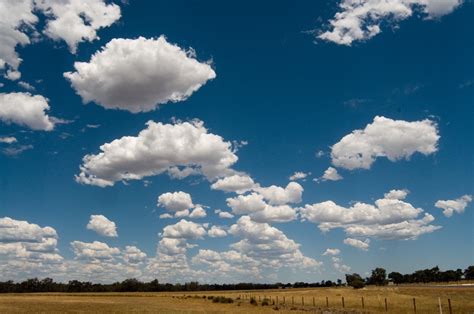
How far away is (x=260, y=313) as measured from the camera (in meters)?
56.9

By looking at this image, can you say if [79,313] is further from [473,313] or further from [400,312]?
[473,313]

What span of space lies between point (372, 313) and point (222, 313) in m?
18.5

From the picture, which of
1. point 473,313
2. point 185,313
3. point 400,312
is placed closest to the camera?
point 473,313

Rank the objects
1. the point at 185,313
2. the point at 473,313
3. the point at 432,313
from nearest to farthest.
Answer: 1. the point at 473,313
2. the point at 432,313
3. the point at 185,313

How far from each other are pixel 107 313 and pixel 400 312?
3567 centimetres

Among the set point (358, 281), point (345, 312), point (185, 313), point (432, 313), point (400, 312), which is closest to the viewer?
point (432, 313)

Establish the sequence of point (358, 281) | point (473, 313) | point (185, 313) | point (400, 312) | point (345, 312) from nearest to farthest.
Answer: point (473, 313)
point (400, 312)
point (345, 312)
point (185, 313)
point (358, 281)

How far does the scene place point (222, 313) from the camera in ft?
193

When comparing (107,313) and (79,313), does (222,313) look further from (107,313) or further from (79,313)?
(79,313)

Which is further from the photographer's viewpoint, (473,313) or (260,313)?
(260,313)

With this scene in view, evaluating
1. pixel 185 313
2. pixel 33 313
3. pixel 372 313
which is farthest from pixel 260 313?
pixel 33 313

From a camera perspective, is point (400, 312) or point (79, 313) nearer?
point (400, 312)

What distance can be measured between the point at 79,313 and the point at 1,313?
9230 millimetres


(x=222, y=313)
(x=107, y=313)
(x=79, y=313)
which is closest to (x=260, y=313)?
(x=222, y=313)
